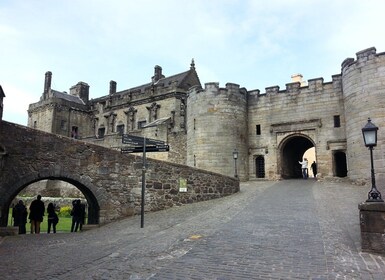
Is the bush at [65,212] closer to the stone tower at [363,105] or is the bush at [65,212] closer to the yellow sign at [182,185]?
the yellow sign at [182,185]

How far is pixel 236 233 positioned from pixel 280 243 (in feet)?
4.75

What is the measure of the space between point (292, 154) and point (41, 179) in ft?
73.3

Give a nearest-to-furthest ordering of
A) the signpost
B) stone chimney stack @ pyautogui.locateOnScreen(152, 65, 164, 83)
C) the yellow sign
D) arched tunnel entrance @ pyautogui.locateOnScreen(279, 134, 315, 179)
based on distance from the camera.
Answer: the signpost < the yellow sign < arched tunnel entrance @ pyautogui.locateOnScreen(279, 134, 315, 179) < stone chimney stack @ pyautogui.locateOnScreen(152, 65, 164, 83)

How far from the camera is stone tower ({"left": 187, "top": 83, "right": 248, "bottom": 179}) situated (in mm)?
25469

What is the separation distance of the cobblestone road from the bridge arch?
951 mm

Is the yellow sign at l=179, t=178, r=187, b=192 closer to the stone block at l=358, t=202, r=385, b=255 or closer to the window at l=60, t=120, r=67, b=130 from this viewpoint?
the stone block at l=358, t=202, r=385, b=255

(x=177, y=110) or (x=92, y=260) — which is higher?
(x=177, y=110)

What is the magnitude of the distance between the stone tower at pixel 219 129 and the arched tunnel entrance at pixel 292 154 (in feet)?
9.69

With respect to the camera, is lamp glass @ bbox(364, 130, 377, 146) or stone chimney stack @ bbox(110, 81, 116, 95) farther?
stone chimney stack @ bbox(110, 81, 116, 95)

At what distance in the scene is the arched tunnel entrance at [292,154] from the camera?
2615 centimetres

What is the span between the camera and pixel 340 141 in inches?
926

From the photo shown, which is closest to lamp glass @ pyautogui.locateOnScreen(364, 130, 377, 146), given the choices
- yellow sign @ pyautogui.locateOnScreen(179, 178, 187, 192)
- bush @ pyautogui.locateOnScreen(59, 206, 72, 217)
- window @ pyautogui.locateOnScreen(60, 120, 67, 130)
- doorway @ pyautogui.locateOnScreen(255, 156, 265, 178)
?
yellow sign @ pyautogui.locateOnScreen(179, 178, 187, 192)

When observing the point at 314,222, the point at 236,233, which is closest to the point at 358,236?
the point at 314,222

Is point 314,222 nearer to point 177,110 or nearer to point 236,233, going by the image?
point 236,233
